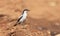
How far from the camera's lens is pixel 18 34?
12.7 meters

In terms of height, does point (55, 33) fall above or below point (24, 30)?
below

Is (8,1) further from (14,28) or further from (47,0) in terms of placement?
(14,28)

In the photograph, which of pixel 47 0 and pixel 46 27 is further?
pixel 47 0

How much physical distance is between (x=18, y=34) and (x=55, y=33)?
646 centimetres

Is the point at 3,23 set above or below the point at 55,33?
above

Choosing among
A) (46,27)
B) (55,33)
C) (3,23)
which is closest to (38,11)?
(46,27)

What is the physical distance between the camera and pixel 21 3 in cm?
2492

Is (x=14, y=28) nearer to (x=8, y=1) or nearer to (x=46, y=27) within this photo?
(x=46, y=27)

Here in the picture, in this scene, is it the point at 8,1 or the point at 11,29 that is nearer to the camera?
the point at 11,29

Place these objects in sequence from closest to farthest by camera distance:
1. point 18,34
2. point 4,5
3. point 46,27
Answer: point 18,34, point 46,27, point 4,5

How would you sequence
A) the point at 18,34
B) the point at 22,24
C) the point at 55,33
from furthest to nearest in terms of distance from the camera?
1. the point at 55,33
2. the point at 22,24
3. the point at 18,34

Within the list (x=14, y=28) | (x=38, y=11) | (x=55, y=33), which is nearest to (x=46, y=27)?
(x=55, y=33)

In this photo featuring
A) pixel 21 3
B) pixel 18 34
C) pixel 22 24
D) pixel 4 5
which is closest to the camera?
pixel 18 34

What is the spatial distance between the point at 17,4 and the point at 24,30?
1140 centimetres
